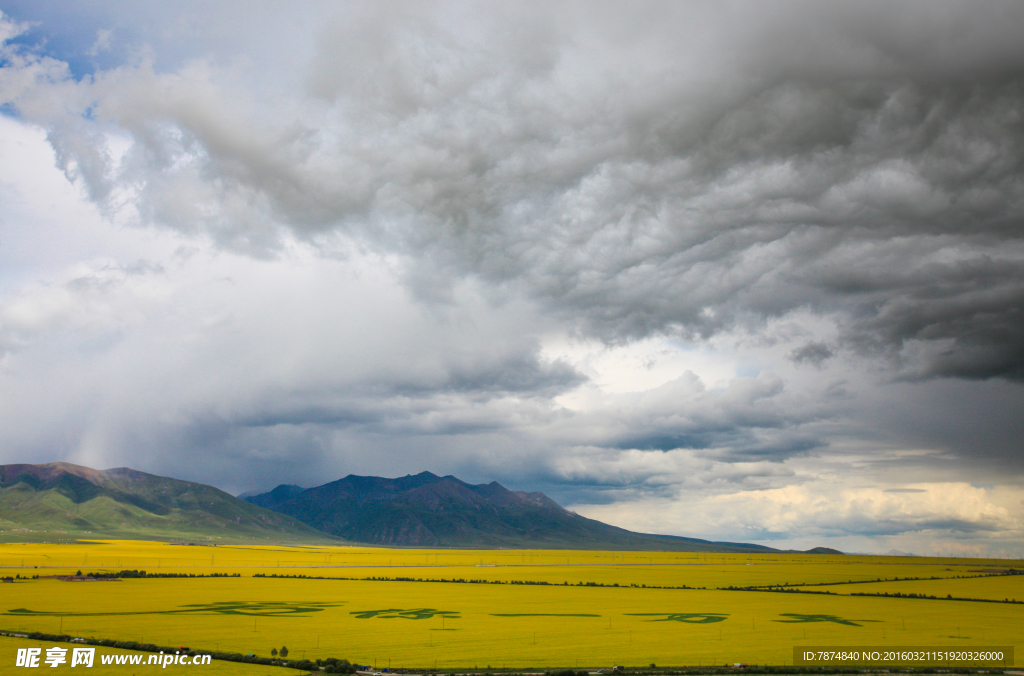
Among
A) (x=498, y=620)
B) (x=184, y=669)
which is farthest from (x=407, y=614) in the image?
(x=184, y=669)

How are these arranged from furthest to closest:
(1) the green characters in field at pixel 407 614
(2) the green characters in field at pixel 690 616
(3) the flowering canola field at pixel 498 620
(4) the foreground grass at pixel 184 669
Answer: (1) the green characters in field at pixel 407 614 → (2) the green characters in field at pixel 690 616 → (3) the flowering canola field at pixel 498 620 → (4) the foreground grass at pixel 184 669

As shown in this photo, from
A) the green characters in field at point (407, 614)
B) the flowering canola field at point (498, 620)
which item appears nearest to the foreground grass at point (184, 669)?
the flowering canola field at point (498, 620)

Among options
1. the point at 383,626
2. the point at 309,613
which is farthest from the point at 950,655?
the point at 309,613

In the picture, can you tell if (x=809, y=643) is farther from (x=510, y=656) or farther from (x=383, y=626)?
(x=383, y=626)

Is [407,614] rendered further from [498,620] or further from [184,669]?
[184,669]

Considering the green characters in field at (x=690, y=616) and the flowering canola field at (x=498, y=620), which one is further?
the green characters in field at (x=690, y=616)

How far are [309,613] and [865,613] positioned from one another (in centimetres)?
6048

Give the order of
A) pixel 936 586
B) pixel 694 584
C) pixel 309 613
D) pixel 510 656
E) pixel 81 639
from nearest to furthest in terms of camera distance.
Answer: pixel 510 656 → pixel 81 639 → pixel 309 613 → pixel 694 584 → pixel 936 586

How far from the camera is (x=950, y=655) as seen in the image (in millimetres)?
47094

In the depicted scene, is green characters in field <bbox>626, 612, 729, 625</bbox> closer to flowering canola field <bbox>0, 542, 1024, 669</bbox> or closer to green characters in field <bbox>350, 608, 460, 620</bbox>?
flowering canola field <bbox>0, 542, 1024, 669</bbox>

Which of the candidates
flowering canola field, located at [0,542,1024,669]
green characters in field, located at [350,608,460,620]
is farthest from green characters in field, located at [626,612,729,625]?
green characters in field, located at [350,608,460,620]

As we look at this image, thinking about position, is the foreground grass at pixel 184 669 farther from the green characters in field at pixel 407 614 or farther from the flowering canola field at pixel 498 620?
the green characters in field at pixel 407 614

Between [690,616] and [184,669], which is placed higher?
[184,669]

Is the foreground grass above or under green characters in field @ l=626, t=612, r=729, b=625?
above
